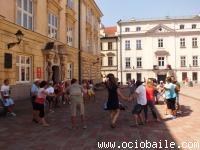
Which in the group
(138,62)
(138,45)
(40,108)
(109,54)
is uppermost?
(138,45)

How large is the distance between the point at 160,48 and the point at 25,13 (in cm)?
4478

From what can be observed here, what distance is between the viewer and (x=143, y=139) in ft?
27.1

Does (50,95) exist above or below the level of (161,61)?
below

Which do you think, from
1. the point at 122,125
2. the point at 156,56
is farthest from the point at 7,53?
the point at 156,56

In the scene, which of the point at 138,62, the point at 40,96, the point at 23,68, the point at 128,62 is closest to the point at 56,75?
the point at 23,68

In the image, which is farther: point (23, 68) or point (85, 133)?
point (23, 68)

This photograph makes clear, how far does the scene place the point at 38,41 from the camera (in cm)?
2100

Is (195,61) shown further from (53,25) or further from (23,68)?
(23,68)

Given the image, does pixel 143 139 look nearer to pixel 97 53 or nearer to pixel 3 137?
pixel 3 137

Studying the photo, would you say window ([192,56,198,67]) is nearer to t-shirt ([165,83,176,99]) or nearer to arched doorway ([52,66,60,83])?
arched doorway ([52,66,60,83])

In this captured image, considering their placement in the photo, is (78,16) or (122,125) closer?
(122,125)

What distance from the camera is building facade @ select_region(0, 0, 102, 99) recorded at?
17.0 m

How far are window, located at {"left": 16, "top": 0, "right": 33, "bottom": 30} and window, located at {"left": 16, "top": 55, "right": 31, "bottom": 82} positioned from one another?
2.02 m

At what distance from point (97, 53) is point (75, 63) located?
13.5 metres
